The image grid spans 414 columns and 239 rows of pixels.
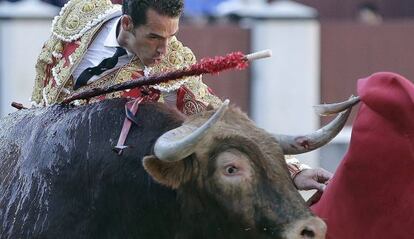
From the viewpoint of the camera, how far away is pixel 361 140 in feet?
15.4

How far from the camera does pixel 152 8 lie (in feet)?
15.4

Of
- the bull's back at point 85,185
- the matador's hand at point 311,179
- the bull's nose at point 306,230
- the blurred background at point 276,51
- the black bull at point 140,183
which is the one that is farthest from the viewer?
the blurred background at point 276,51

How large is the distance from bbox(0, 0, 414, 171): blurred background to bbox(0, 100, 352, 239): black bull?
6.41m

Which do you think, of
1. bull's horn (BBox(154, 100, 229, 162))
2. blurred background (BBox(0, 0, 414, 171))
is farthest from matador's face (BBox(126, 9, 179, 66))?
blurred background (BBox(0, 0, 414, 171))

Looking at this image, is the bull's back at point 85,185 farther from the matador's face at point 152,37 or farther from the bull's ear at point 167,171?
the matador's face at point 152,37

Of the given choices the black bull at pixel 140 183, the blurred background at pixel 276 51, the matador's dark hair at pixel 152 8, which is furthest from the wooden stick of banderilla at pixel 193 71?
the blurred background at pixel 276 51

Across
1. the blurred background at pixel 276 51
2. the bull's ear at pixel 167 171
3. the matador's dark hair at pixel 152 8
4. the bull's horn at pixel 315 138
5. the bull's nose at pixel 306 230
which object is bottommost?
the blurred background at pixel 276 51

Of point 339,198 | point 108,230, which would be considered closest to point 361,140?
point 339,198

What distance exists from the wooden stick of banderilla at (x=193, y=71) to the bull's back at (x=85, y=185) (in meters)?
0.06

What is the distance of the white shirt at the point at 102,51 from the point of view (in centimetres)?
492

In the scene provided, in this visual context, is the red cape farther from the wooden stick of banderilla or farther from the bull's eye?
the bull's eye

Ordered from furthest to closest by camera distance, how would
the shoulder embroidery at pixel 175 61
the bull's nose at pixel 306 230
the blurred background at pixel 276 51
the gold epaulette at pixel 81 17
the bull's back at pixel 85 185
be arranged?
the blurred background at pixel 276 51 → the gold epaulette at pixel 81 17 → the shoulder embroidery at pixel 175 61 → the bull's back at pixel 85 185 → the bull's nose at pixel 306 230

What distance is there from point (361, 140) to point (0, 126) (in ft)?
4.00

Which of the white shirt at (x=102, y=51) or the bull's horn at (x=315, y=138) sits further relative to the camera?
the white shirt at (x=102, y=51)
